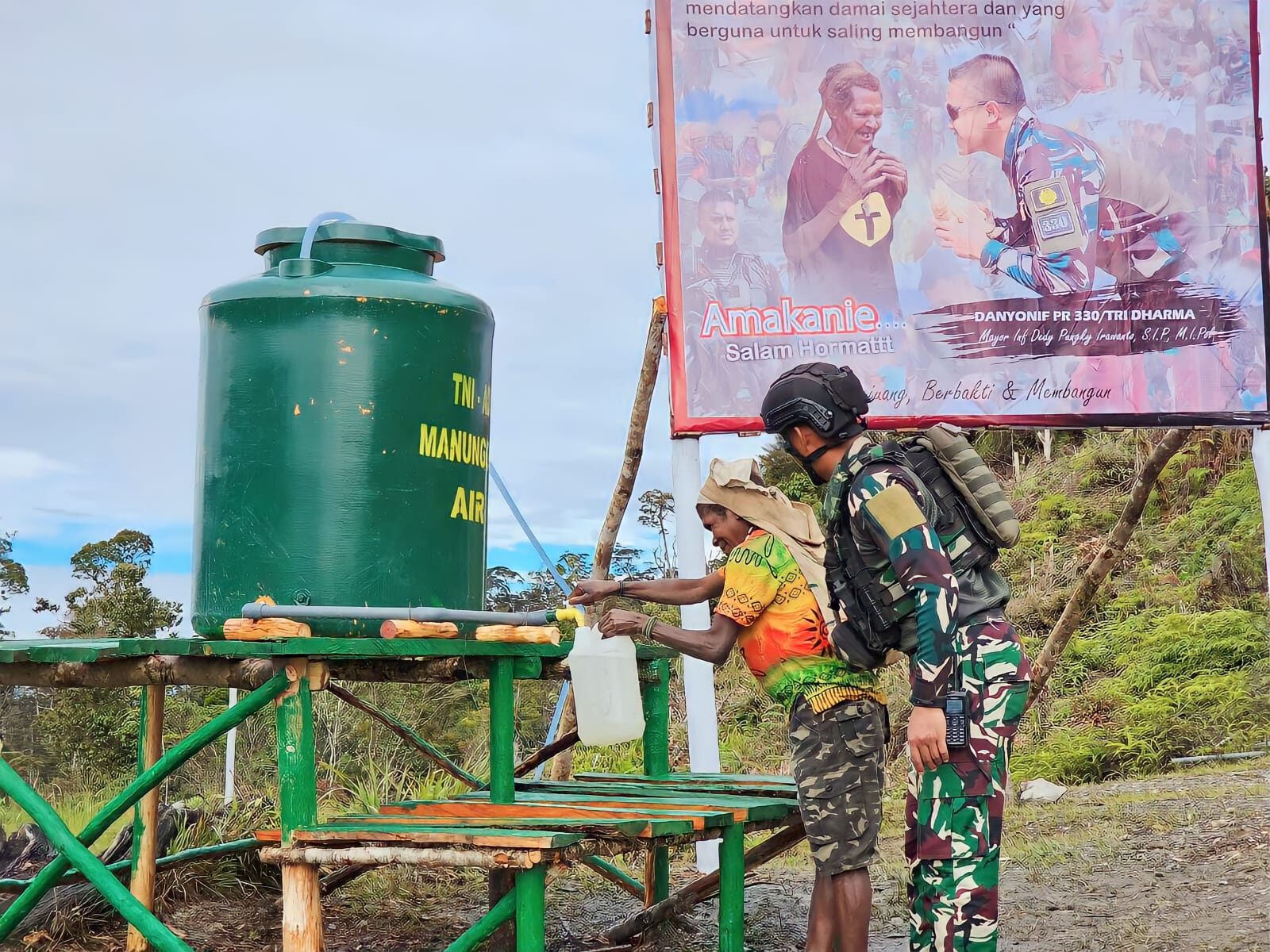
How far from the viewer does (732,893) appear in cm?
445

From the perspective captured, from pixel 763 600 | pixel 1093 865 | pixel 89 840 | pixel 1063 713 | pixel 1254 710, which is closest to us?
pixel 763 600

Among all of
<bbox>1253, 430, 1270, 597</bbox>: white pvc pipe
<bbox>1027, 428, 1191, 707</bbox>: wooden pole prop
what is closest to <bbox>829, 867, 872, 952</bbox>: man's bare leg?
<bbox>1027, 428, 1191, 707</bbox>: wooden pole prop

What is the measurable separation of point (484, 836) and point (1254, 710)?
27.6ft

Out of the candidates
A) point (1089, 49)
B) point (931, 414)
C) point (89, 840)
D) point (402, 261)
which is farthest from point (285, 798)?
point (1089, 49)

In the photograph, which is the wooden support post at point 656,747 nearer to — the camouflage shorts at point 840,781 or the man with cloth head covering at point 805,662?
the man with cloth head covering at point 805,662

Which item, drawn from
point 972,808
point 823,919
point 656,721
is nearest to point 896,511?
point 972,808

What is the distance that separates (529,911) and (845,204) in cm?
454

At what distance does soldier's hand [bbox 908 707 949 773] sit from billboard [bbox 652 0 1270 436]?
3.52 m

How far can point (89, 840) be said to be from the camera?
4629 millimetres

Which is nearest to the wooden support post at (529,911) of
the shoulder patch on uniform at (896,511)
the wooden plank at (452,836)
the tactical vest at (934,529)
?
the wooden plank at (452,836)

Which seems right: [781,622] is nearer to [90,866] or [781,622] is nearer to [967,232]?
[90,866]

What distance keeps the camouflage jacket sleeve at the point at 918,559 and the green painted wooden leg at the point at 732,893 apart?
3.98 ft

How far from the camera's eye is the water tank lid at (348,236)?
15.2ft

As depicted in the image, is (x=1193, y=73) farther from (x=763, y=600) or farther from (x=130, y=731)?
(x=130, y=731)
